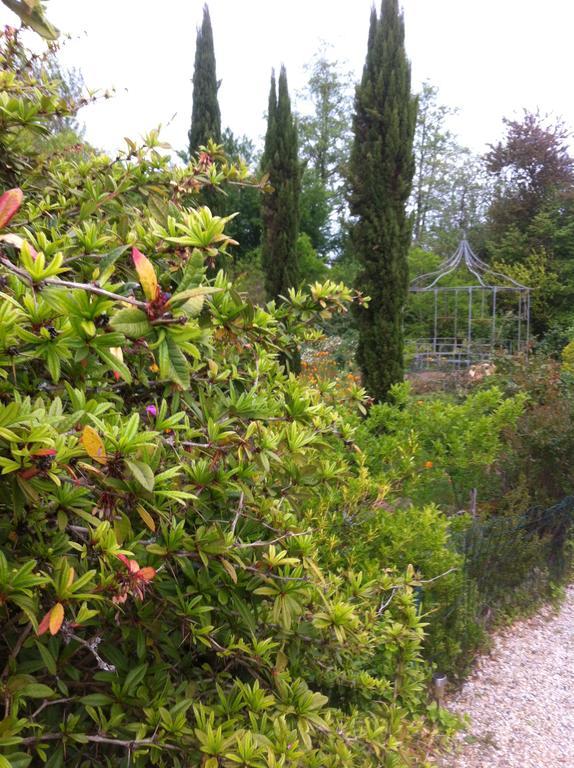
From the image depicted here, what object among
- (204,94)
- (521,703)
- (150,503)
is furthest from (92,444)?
(204,94)

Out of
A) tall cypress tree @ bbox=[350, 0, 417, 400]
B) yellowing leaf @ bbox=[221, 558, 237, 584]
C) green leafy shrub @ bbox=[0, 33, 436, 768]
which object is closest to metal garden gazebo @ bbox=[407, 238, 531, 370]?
tall cypress tree @ bbox=[350, 0, 417, 400]

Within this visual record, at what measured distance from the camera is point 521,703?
3.06m

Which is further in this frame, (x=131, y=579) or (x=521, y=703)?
(x=521, y=703)

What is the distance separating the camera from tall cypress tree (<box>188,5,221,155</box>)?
41.1 ft

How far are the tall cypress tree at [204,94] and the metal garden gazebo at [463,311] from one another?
18.6 feet

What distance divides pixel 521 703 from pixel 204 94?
1242 centimetres

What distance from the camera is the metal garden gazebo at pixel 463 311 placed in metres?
13.8

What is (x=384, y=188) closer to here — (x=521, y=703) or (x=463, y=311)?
(x=521, y=703)

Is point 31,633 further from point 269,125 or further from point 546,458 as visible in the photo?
point 269,125

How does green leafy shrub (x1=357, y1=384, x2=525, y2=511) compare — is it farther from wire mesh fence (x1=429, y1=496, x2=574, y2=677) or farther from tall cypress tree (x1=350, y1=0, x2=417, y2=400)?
tall cypress tree (x1=350, y1=0, x2=417, y2=400)

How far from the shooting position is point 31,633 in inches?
42.1

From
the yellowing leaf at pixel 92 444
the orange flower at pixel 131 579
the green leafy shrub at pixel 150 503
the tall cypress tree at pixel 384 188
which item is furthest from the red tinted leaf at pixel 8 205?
the tall cypress tree at pixel 384 188

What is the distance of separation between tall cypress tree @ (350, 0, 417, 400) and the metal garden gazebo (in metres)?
5.19

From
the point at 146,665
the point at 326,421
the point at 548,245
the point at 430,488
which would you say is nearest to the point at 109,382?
the point at 146,665
